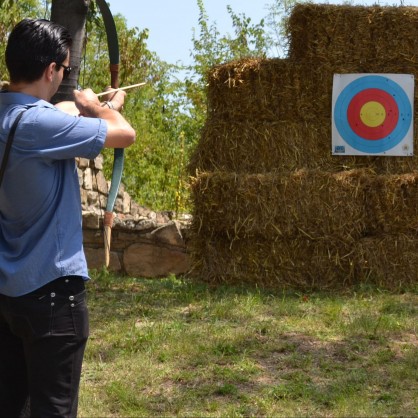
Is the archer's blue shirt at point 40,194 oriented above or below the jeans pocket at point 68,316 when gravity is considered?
above

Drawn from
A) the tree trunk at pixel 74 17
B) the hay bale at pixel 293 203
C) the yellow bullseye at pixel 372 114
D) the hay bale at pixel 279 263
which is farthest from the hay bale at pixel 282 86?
the tree trunk at pixel 74 17

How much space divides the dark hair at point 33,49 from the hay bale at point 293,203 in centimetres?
414

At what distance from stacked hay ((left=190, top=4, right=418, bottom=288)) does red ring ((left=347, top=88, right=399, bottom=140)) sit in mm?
169

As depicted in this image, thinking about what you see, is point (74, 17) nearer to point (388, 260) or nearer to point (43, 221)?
point (388, 260)

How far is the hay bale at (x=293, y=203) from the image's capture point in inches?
258

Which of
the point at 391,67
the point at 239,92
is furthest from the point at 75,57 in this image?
the point at 391,67

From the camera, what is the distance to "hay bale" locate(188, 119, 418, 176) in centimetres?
682

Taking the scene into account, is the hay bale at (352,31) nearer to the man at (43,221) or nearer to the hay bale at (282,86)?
the hay bale at (282,86)

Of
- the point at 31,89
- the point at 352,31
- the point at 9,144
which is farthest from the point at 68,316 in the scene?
the point at 352,31

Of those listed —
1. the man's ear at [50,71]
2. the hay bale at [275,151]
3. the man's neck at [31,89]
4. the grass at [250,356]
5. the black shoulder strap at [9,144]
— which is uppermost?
the man's ear at [50,71]

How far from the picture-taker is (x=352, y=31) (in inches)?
267

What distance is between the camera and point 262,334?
483 centimetres

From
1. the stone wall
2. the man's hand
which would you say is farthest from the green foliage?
the man's hand

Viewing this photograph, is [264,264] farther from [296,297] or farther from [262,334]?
[262,334]
